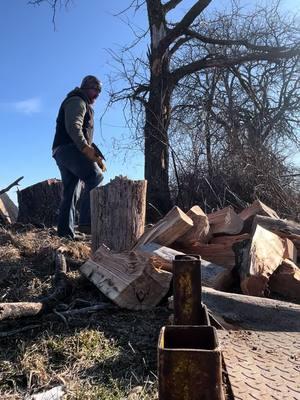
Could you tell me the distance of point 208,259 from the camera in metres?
3.77

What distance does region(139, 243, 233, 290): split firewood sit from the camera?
321 cm

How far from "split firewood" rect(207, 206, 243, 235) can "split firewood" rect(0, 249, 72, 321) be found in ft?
4.43

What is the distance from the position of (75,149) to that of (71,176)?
0.32m

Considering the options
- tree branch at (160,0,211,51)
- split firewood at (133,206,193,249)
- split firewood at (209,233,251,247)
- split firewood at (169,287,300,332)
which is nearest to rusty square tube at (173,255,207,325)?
split firewood at (169,287,300,332)

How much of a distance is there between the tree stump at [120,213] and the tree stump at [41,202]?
3710mm

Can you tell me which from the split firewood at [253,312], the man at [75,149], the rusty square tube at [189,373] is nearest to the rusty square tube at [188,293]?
the rusty square tube at [189,373]

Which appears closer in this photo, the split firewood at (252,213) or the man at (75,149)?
the split firewood at (252,213)

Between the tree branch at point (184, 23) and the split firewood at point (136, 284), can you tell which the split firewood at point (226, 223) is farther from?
the tree branch at point (184, 23)

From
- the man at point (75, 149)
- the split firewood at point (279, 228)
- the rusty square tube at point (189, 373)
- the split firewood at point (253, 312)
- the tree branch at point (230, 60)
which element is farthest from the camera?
the tree branch at point (230, 60)

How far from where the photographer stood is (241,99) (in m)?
10.8

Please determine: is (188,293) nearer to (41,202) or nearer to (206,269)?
(206,269)

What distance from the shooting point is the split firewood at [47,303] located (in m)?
2.68

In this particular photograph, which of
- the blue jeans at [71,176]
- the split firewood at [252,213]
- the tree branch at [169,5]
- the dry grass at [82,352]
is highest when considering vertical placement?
the tree branch at [169,5]

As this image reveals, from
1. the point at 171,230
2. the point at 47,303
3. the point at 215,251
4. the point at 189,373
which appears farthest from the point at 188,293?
the point at 215,251
